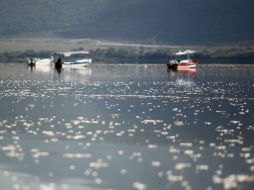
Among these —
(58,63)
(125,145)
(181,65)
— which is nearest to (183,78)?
(58,63)

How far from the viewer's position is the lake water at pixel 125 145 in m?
31.4

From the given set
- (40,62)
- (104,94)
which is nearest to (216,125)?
(104,94)

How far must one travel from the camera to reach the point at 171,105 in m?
62.9

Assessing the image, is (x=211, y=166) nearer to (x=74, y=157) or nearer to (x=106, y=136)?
(x=74, y=157)

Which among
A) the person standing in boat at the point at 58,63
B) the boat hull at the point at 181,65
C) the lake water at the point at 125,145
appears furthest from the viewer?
the boat hull at the point at 181,65

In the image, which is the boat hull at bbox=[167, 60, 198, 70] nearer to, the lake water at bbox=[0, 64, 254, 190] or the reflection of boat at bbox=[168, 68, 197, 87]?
the reflection of boat at bbox=[168, 68, 197, 87]

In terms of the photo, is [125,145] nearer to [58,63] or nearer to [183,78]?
[183,78]

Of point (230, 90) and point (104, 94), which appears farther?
point (230, 90)

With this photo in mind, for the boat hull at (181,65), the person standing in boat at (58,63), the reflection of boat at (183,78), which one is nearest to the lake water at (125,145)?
the reflection of boat at (183,78)

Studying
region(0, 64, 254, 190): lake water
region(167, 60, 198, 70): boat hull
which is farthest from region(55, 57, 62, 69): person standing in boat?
region(0, 64, 254, 190): lake water

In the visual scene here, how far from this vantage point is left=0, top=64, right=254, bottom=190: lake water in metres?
31.4

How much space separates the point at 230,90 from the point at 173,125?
38.2m

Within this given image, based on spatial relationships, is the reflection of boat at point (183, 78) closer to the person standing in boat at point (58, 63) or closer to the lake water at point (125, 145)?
the person standing in boat at point (58, 63)

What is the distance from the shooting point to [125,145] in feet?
128
